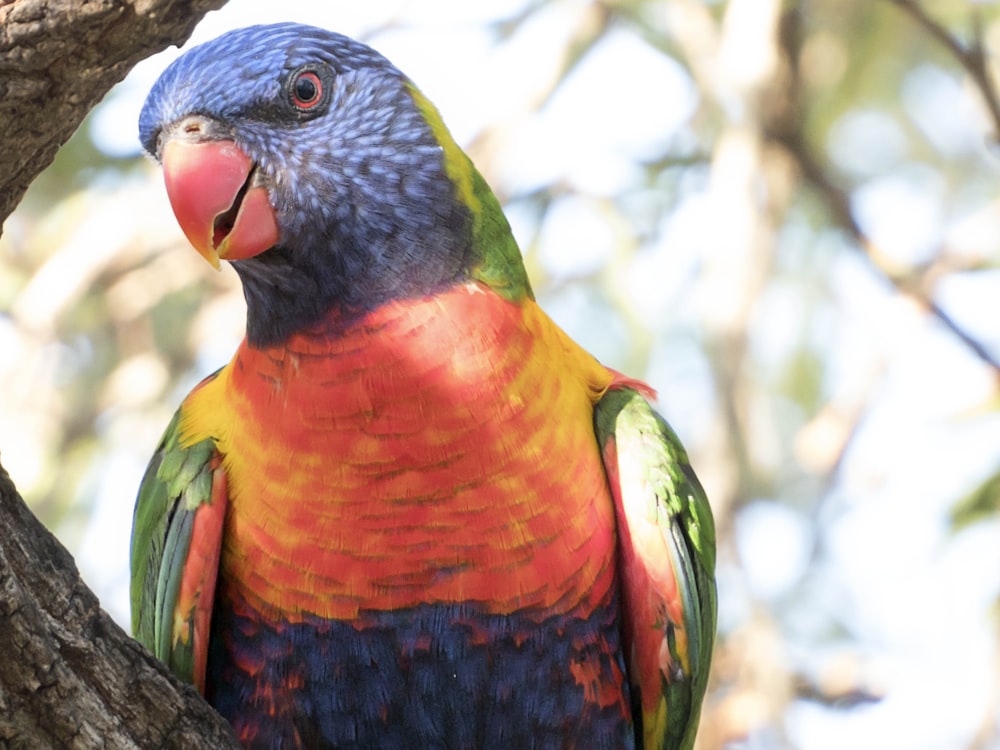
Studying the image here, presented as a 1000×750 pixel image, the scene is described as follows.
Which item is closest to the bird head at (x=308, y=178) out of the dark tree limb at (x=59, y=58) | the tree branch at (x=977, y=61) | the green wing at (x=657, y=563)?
the dark tree limb at (x=59, y=58)

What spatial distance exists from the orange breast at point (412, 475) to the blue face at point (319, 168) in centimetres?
10

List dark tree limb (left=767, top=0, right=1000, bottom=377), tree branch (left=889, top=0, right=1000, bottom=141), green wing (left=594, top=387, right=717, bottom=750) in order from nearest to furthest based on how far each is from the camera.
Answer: green wing (left=594, top=387, right=717, bottom=750) → tree branch (left=889, top=0, right=1000, bottom=141) → dark tree limb (left=767, top=0, right=1000, bottom=377)

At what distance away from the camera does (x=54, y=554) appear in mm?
2107

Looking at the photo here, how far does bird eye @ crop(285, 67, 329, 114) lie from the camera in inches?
104

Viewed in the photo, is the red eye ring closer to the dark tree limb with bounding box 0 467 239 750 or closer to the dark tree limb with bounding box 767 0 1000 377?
the dark tree limb with bounding box 0 467 239 750

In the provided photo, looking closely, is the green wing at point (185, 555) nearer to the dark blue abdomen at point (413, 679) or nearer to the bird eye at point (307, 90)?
the dark blue abdomen at point (413, 679)

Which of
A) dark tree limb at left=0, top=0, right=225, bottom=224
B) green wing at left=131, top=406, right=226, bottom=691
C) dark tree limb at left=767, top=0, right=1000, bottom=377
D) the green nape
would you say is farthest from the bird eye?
dark tree limb at left=767, top=0, right=1000, bottom=377

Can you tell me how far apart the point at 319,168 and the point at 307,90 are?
0.21m

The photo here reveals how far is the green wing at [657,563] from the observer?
111 inches

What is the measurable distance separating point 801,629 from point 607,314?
2.49 meters

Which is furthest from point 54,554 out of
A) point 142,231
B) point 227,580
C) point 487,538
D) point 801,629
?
point 801,629

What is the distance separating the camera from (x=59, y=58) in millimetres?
2037

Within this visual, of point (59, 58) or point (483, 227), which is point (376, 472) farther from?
point (59, 58)

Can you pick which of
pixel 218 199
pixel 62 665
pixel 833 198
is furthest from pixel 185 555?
pixel 833 198
